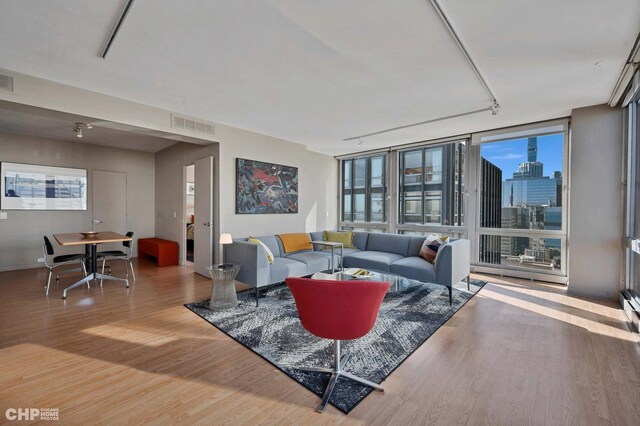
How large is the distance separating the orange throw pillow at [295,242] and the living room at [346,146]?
1.40 ft

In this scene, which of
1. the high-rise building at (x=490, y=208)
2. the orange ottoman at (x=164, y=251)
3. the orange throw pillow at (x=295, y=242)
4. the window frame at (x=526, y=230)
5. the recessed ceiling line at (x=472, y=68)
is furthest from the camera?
the orange ottoman at (x=164, y=251)

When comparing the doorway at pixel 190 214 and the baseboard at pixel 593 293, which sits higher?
the doorway at pixel 190 214

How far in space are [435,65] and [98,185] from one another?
24.5 feet

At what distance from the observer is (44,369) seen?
7.37 feet

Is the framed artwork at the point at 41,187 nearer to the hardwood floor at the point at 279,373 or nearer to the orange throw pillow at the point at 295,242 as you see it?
the hardwood floor at the point at 279,373

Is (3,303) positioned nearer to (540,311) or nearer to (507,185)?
(540,311)

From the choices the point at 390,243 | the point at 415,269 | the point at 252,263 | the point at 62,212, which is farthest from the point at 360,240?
the point at 62,212

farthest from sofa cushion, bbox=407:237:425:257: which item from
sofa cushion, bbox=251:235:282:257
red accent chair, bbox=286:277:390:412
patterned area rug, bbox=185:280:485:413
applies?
red accent chair, bbox=286:277:390:412

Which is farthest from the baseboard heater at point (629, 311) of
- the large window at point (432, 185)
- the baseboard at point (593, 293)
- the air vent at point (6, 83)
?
the air vent at point (6, 83)

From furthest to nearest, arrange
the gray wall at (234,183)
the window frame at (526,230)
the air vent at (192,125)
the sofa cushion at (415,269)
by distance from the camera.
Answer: the gray wall at (234,183) < the window frame at (526,230) < the air vent at (192,125) < the sofa cushion at (415,269)

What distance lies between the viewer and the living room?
205 centimetres

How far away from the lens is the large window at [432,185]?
5.88 metres

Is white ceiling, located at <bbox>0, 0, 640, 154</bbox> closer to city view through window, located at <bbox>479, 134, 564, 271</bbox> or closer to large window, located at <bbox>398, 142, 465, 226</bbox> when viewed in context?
city view through window, located at <bbox>479, 134, 564, 271</bbox>

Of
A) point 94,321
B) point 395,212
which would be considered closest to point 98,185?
point 94,321
